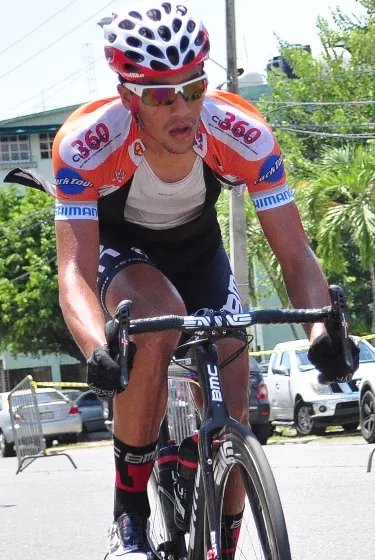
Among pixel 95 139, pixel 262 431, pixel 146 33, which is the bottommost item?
pixel 262 431

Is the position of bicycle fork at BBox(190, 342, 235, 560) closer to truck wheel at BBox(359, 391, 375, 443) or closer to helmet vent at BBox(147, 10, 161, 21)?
helmet vent at BBox(147, 10, 161, 21)

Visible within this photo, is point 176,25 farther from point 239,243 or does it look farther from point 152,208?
point 239,243

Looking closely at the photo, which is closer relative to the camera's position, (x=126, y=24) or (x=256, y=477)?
(x=256, y=477)

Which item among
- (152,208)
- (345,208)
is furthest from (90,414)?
(152,208)

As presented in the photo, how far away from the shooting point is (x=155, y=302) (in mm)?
4508

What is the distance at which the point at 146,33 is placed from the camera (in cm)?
428

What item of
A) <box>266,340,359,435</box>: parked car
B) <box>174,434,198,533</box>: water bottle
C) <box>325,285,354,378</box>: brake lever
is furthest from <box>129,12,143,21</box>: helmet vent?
<box>266,340,359,435</box>: parked car

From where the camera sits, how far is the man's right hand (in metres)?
3.66

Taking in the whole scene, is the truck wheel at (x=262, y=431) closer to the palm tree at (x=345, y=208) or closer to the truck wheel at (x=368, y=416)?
the truck wheel at (x=368, y=416)

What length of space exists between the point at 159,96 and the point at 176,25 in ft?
0.81

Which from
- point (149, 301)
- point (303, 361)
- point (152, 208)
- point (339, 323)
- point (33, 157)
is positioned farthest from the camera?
point (33, 157)

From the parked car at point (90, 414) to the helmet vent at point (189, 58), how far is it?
27.8 metres

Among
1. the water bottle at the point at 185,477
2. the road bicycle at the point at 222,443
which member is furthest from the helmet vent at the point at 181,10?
the water bottle at the point at 185,477

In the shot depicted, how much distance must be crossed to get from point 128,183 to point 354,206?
2193 centimetres
